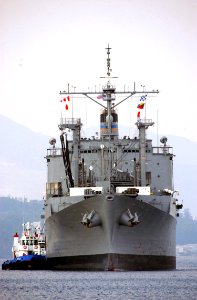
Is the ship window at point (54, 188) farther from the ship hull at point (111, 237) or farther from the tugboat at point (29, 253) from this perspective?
the ship hull at point (111, 237)

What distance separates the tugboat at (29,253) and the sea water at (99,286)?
9.76 meters

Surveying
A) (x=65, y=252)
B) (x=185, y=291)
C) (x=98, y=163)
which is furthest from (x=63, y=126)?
(x=185, y=291)

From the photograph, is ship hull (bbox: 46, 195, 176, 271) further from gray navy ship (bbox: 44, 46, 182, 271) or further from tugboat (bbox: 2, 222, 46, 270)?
tugboat (bbox: 2, 222, 46, 270)

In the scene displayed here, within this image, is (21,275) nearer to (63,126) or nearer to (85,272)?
(85,272)

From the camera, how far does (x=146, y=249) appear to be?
80500mm

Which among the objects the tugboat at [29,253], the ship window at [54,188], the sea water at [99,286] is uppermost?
the ship window at [54,188]

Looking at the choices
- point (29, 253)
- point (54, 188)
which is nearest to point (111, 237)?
point (54, 188)

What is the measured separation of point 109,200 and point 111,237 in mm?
2653

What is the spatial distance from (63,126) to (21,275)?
517 inches

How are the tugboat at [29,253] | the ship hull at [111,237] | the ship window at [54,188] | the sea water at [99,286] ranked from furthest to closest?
the tugboat at [29,253] → the ship window at [54,188] → the ship hull at [111,237] → the sea water at [99,286]

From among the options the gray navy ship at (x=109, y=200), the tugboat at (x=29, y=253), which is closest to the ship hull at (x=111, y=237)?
the gray navy ship at (x=109, y=200)

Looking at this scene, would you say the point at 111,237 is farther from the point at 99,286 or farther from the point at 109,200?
the point at 99,286

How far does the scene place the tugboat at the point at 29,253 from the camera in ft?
300

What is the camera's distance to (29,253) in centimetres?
9581
